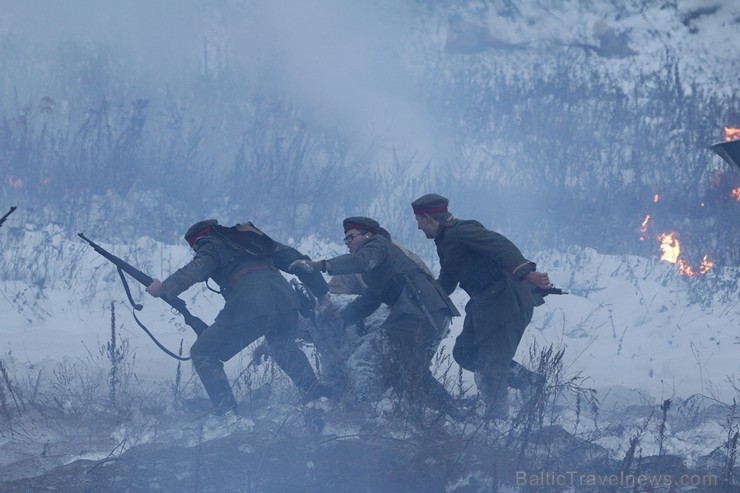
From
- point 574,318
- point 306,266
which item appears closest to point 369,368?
point 306,266

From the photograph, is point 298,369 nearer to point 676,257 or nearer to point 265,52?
point 676,257

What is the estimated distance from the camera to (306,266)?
533 centimetres

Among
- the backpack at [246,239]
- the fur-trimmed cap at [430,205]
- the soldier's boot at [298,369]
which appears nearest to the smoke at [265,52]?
the backpack at [246,239]

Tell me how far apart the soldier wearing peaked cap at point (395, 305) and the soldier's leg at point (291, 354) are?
32 centimetres

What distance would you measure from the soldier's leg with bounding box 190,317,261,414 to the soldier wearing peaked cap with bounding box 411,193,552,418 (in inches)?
62.6

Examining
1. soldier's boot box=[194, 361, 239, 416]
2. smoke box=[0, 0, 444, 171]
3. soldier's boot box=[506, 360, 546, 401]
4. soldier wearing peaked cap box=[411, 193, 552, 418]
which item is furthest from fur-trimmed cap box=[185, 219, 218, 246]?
smoke box=[0, 0, 444, 171]

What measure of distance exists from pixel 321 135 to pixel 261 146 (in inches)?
55.2

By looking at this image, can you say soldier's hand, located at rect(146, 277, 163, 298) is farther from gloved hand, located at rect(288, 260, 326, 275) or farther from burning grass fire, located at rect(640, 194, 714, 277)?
burning grass fire, located at rect(640, 194, 714, 277)

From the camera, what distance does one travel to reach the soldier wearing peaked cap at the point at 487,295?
17.3 feet

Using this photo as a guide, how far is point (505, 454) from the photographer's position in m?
4.70

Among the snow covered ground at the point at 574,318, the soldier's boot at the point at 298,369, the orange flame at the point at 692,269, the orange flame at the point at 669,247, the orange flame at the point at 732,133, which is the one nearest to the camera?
the soldier's boot at the point at 298,369

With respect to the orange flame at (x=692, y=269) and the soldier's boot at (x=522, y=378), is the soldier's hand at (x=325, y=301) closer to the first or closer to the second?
the soldier's boot at (x=522, y=378)

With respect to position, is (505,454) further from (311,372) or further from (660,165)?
(660,165)

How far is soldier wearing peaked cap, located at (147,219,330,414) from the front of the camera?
5352mm
